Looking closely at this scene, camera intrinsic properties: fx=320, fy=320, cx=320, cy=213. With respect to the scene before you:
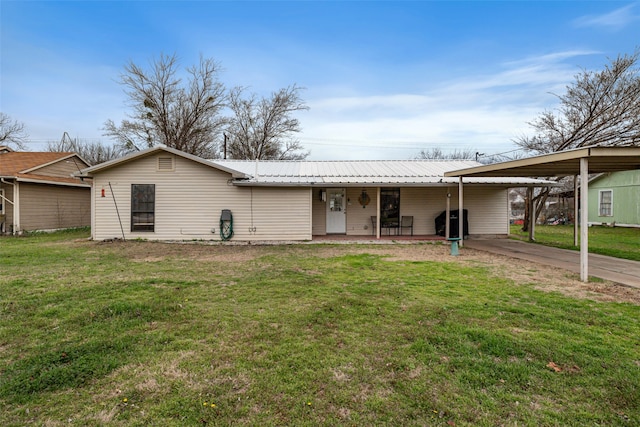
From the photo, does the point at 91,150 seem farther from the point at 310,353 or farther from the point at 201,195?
the point at 310,353

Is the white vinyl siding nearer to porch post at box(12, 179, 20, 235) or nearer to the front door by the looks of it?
the front door

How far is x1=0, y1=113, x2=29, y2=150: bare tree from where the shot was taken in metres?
26.0

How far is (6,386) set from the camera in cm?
239

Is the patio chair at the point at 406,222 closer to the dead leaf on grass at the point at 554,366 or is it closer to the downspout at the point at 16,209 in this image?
the dead leaf on grass at the point at 554,366

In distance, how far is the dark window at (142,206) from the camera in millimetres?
11102

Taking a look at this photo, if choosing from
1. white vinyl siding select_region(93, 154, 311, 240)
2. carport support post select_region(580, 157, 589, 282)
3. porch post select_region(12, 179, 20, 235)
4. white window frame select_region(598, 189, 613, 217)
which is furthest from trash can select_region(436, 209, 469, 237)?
porch post select_region(12, 179, 20, 235)

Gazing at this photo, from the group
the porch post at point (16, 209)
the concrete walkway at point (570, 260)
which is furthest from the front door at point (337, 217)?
the porch post at point (16, 209)

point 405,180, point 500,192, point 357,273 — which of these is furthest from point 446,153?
point 357,273

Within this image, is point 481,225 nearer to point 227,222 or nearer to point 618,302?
point 618,302

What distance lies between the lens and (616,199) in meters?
17.6

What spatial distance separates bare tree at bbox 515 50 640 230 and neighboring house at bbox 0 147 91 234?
2101 cm

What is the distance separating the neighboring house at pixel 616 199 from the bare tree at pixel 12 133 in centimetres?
4218

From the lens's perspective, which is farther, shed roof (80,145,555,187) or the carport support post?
shed roof (80,145,555,187)

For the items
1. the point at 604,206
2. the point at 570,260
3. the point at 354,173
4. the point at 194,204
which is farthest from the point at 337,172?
the point at 604,206
